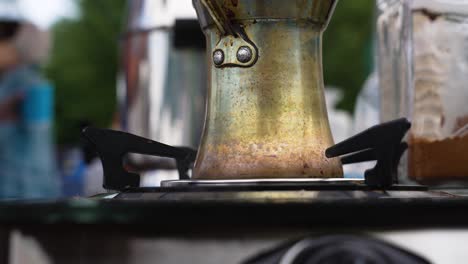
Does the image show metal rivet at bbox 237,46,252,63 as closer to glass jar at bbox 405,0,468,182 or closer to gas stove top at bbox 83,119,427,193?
gas stove top at bbox 83,119,427,193

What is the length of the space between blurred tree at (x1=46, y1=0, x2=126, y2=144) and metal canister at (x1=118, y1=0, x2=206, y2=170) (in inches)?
430

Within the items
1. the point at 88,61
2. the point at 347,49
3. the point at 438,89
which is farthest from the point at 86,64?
the point at 438,89

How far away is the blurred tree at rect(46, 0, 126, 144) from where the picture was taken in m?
13.5

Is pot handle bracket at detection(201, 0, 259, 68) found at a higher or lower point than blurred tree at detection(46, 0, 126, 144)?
lower

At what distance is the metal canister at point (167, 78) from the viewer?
252cm

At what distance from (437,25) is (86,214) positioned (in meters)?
0.78

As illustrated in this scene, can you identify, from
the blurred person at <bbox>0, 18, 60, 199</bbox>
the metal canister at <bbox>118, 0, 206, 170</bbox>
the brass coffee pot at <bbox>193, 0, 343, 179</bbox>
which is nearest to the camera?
the brass coffee pot at <bbox>193, 0, 343, 179</bbox>

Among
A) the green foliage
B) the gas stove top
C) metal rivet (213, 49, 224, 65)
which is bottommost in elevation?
the gas stove top

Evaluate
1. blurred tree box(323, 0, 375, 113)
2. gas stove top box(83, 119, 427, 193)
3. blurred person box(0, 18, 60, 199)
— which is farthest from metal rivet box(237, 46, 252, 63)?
blurred tree box(323, 0, 375, 113)

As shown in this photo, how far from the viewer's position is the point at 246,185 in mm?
805

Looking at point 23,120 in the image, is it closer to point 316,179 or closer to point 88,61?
point 316,179

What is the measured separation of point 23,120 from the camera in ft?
10.7

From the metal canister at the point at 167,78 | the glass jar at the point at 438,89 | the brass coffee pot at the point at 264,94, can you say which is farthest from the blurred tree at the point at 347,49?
the brass coffee pot at the point at 264,94

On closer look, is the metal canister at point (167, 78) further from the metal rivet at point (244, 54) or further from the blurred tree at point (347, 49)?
the blurred tree at point (347, 49)
